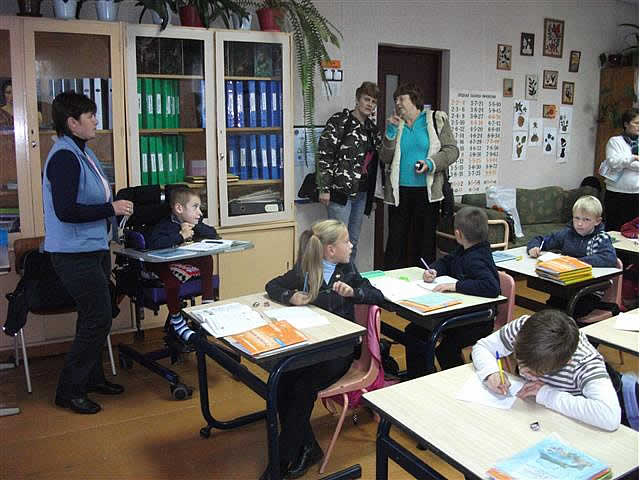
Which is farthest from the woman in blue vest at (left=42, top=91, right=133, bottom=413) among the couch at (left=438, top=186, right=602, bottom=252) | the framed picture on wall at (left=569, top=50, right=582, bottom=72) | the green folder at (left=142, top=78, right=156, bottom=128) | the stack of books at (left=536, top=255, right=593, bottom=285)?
the framed picture on wall at (left=569, top=50, right=582, bottom=72)

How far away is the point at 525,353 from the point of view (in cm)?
174

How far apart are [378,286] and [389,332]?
12.0 inches

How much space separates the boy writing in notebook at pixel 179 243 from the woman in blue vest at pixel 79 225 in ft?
1.03

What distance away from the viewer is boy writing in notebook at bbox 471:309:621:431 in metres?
1.66

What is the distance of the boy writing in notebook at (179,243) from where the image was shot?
3.20 metres

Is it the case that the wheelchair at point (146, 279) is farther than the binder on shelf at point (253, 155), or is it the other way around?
the binder on shelf at point (253, 155)

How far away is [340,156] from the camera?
14.4 feet

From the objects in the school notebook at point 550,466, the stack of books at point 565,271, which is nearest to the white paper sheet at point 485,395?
the school notebook at point 550,466

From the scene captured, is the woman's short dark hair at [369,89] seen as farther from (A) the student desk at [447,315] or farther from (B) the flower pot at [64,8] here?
(A) the student desk at [447,315]

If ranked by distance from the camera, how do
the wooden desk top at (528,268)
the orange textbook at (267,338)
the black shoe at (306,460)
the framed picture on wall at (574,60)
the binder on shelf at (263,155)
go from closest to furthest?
the orange textbook at (267,338) → the black shoe at (306,460) → the wooden desk top at (528,268) → the binder on shelf at (263,155) → the framed picture on wall at (574,60)

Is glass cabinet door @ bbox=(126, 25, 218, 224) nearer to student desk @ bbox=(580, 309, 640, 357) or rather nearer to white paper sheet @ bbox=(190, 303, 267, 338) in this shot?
white paper sheet @ bbox=(190, 303, 267, 338)

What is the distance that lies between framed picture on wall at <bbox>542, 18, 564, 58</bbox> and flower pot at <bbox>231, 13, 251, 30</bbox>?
3.17 metres

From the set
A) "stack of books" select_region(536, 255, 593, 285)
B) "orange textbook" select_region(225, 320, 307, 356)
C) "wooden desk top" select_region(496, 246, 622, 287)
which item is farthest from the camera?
"wooden desk top" select_region(496, 246, 622, 287)

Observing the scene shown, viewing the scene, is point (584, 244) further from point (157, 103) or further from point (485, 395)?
point (157, 103)
